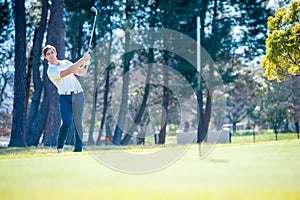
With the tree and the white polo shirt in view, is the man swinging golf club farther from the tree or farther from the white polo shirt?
the tree

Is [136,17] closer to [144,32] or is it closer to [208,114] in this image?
[144,32]

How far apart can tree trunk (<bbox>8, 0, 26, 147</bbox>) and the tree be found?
7112 mm

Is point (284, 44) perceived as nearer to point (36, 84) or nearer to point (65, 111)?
point (65, 111)

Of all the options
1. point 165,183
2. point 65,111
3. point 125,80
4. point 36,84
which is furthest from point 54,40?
point 165,183

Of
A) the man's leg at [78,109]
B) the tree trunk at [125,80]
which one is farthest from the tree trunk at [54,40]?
the man's leg at [78,109]

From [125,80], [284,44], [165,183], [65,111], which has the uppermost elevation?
[284,44]

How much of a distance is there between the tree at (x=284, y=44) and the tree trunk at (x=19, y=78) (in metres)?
7.11

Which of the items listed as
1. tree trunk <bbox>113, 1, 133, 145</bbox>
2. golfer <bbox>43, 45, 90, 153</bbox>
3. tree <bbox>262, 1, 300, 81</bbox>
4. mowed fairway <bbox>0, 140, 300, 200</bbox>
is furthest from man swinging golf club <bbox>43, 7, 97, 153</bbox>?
tree trunk <bbox>113, 1, 133, 145</bbox>

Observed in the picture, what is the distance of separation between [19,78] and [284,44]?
767cm

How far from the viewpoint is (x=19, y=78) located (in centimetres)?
1299

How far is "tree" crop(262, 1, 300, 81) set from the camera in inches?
473

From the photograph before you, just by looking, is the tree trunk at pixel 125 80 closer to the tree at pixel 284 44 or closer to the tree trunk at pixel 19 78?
the tree trunk at pixel 19 78

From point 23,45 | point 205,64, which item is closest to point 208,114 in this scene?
point 205,64

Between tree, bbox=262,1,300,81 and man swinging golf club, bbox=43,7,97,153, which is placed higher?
tree, bbox=262,1,300,81
